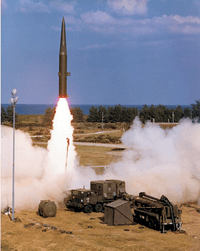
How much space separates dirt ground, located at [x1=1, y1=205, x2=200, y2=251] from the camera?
2084 cm

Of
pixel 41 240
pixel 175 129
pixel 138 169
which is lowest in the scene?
pixel 41 240

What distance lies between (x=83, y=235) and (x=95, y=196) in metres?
6.32

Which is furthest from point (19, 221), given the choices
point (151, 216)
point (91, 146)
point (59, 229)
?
point (91, 146)

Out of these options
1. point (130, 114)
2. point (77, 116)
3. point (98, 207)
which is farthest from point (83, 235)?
point (77, 116)

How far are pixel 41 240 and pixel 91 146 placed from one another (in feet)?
143

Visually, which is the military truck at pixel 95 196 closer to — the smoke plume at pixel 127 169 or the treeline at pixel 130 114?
the smoke plume at pixel 127 169

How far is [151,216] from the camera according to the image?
2484 centimetres

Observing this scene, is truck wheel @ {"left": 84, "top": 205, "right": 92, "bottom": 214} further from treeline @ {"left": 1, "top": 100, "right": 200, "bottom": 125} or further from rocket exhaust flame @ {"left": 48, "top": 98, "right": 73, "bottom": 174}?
treeline @ {"left": 1, "top": 100, "right": 200, "bottom": 125}

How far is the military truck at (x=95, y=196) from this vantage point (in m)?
28.5

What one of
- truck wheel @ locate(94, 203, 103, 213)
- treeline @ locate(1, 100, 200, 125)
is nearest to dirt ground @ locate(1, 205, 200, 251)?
truck wheel @ locate(94, 203, 103, 213)

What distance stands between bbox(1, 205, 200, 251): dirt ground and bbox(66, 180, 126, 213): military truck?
1292mm

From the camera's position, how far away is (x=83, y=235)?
74.8 feet

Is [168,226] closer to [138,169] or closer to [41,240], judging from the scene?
[41,240]

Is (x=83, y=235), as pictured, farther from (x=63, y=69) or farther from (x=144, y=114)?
(x=144, y=114)
